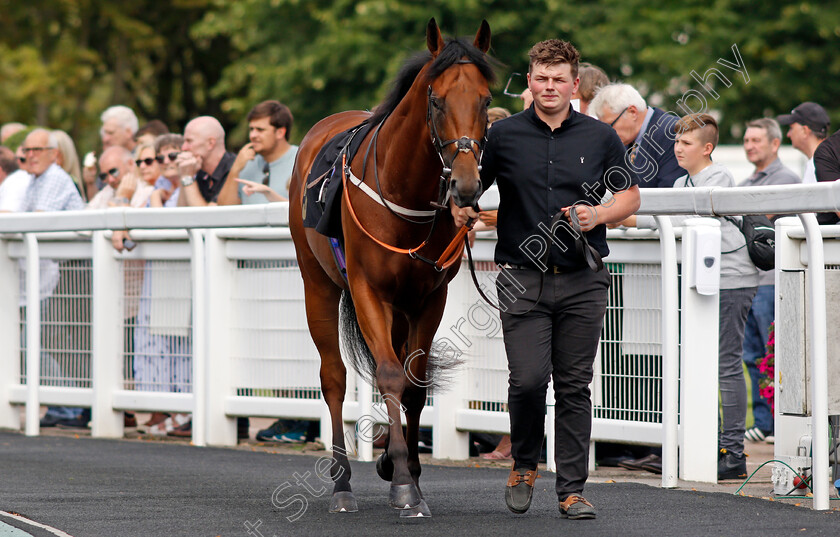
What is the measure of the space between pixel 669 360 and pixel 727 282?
94 centimetres

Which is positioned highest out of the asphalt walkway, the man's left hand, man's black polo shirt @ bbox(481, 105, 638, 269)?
man's black polo shirt @ bbox(481, 105, 638, 269)

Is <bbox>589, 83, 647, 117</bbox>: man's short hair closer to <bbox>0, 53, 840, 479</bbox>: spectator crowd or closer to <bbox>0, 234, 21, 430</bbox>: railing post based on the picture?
<bbox>0, 53, 840, 479</bbox>: spectator crowd

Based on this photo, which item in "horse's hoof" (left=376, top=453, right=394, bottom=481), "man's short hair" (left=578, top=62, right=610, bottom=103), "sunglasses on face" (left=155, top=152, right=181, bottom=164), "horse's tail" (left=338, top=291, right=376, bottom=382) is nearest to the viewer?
"horse's hoof" (left=376, top=453, right=394, bottom=481)

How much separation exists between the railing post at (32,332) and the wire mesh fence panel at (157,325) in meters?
0.75

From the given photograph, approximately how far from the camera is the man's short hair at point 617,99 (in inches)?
317

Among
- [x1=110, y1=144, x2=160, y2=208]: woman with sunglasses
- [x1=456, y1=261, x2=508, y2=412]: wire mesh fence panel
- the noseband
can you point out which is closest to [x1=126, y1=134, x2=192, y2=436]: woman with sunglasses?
[x1=110, y1=144, x2=160, y2=208]: woman with sunglasses

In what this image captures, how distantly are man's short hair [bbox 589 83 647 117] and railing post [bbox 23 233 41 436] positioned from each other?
14.8 feet

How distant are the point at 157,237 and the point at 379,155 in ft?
12.7

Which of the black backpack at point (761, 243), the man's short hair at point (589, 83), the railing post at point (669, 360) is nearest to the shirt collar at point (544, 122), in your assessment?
the railing post at point (669, 360)

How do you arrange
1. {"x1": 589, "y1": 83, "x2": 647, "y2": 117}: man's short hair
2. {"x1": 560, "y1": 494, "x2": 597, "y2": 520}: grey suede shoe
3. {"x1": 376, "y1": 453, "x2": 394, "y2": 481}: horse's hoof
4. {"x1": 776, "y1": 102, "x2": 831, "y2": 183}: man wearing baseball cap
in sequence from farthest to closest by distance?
{"x1": 776, "y1": 102, "x2": 831, "y2": 183}: man wearing baseball cap
{"x1": 589, "y1": 83, "x2": 647, "y2": 117}: man's short hair
{"x1": 376, "y1": 453, "x2": 394, "y2": 481}: horse's hoof
{"x1": 560, "y1": 494, "x2": 597, "y2": 520}: grey suede shoe

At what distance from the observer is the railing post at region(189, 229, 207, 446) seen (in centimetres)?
941

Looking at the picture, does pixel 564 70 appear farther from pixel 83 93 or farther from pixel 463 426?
pixel 83 93

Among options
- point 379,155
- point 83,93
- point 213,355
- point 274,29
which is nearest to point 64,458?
point 213,355

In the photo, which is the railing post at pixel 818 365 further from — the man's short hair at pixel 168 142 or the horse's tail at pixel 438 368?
the man's short hair at pixel 168 142
